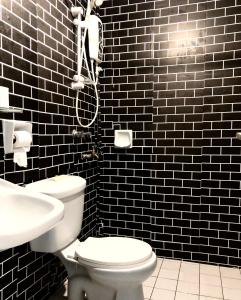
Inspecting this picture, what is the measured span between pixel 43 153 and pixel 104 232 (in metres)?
1.27

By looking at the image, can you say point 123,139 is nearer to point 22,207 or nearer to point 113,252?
point 113,252

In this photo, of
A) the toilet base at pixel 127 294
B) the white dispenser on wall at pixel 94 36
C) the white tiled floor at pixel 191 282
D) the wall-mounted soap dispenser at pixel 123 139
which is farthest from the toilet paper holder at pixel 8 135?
the white tiled floor at pixel 191 282

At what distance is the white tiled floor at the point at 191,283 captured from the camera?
6.54 ft

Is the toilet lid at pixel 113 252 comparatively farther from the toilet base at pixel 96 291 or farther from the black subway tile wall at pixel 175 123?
the black subway tile wall at pixel 175 123

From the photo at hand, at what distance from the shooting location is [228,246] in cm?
243

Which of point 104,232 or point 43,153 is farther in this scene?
point 104,232

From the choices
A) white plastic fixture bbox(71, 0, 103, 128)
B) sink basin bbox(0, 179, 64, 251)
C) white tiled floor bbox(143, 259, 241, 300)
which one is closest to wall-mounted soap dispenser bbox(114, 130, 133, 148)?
white plastic fixture bbox(71, 0, 103, 128)

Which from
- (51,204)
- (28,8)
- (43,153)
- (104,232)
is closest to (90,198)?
(104,232)

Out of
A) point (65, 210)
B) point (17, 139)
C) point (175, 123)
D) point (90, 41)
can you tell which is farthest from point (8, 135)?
point (175, 123)

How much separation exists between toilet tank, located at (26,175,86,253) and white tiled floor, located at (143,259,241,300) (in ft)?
2.61

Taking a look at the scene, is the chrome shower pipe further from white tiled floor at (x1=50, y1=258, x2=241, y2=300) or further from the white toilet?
white tiled floor at (x1=50, y1=258, x2=241, y2=300)

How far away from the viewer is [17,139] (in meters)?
1.45

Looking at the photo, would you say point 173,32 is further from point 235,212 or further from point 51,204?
point 51,204

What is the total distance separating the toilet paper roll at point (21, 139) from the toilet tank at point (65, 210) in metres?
0.26
